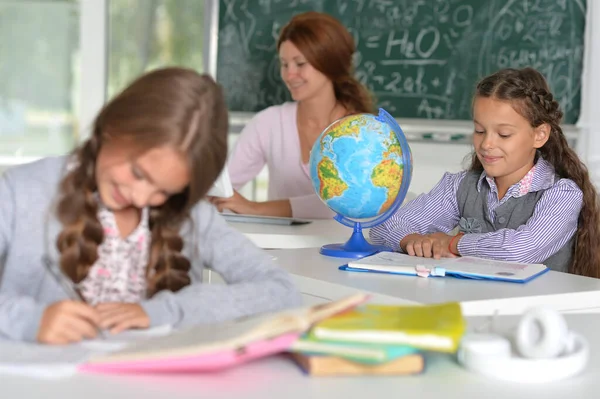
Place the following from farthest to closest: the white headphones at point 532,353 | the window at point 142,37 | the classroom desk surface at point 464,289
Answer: the window at point 142,37 → the classroom desk surface at point 464,289 → the white headphones at point 532,353

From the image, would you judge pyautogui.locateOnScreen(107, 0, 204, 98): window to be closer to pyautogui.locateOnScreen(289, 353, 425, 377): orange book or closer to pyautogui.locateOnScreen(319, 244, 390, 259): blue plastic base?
pyautogui.locateOnScreen(319, 244, 390, 259): blue plastic base

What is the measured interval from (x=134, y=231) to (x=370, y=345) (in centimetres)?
61

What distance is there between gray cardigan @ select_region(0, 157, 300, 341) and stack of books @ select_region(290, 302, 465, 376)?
275 millimetres

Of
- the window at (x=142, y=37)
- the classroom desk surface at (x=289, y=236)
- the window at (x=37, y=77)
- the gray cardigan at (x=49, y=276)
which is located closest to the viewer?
the gray cardigan at (x=49, y=276)

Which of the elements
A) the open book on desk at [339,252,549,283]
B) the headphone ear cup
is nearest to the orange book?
the headphone ear cup

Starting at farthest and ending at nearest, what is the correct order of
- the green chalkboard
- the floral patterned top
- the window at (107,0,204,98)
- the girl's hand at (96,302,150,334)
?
the window at (107,0,204,98)
the green chalkboard
the floral patterned top
the girl's hand at (96,302,150,334)

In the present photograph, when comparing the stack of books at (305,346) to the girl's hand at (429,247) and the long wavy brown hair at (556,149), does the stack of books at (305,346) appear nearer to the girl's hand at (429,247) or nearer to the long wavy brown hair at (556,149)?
the girl's hand at (429,247)

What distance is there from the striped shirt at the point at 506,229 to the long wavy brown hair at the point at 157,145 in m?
1.13

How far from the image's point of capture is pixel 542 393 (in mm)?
1172

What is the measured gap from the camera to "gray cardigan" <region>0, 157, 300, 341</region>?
1457 mm

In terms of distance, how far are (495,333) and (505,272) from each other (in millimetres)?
807

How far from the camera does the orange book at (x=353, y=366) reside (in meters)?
1.20

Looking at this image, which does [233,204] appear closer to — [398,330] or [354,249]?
[354,249]

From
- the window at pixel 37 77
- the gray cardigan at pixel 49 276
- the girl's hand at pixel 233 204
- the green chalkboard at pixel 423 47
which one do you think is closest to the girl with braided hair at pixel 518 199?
the girl's hand at pixel 233 204
